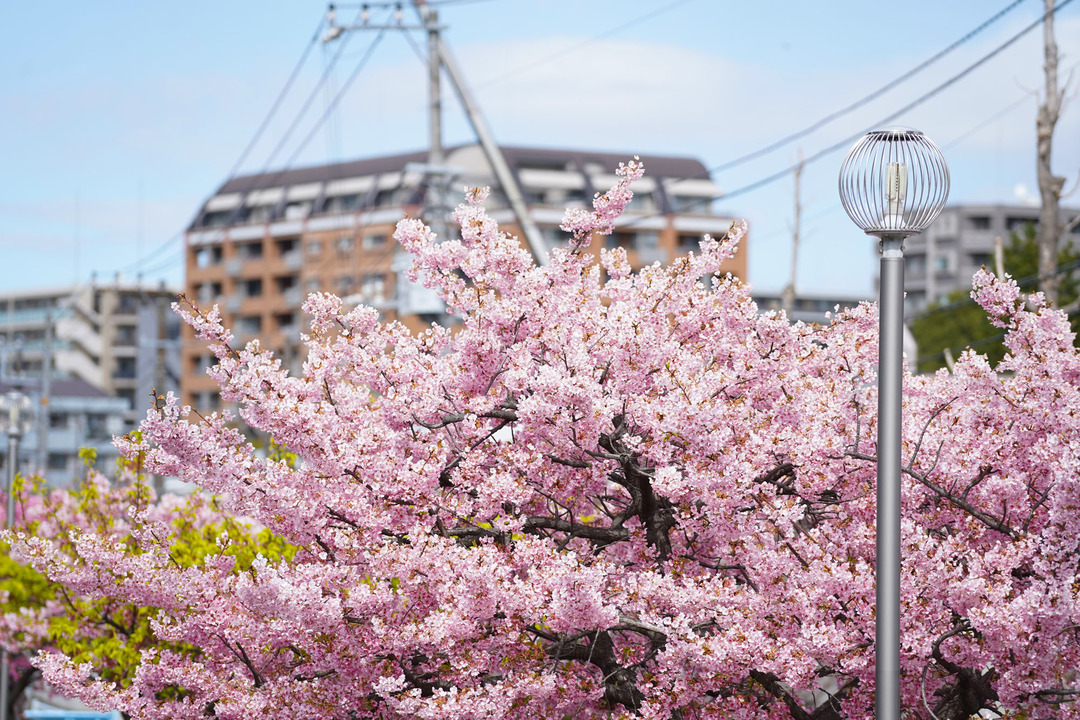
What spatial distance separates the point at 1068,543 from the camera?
8.05m

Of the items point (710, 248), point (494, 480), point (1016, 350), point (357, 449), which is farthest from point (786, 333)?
point (357, 449)

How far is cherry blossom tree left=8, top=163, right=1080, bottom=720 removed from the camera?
8664mm

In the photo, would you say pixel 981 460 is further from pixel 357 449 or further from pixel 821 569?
pixel 357 449

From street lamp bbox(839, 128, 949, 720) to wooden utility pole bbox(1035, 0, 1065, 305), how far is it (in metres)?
15.7

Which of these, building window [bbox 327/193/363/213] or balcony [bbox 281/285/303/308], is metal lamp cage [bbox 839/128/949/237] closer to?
balcony [bbox 281/285/303/308]

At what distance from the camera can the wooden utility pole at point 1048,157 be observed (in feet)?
68.7

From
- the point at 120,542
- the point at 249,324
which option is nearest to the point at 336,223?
the point at 249,324

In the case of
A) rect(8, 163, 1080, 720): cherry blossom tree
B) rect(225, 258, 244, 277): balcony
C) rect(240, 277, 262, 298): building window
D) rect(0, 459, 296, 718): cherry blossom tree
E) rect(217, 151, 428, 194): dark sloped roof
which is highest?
rect(217, 151, 428, 194): dark sloped roof

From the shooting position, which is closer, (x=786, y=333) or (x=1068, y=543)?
(x=1068, y=543)

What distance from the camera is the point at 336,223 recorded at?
81750mm

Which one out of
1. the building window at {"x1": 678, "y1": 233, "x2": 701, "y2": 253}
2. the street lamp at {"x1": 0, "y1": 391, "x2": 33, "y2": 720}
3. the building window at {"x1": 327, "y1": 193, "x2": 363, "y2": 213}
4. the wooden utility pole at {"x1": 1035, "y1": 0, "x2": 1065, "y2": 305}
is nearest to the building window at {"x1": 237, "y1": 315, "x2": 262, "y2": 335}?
the building window at {"x1": 327, "y1": 193, "x2": 363, "y2": 213}

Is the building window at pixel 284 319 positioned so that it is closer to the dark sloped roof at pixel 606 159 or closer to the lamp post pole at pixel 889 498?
the dark sloped roof at pixel 606 159

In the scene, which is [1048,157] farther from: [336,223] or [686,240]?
[336,223]

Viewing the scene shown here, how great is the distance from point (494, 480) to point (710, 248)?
2.83 m
